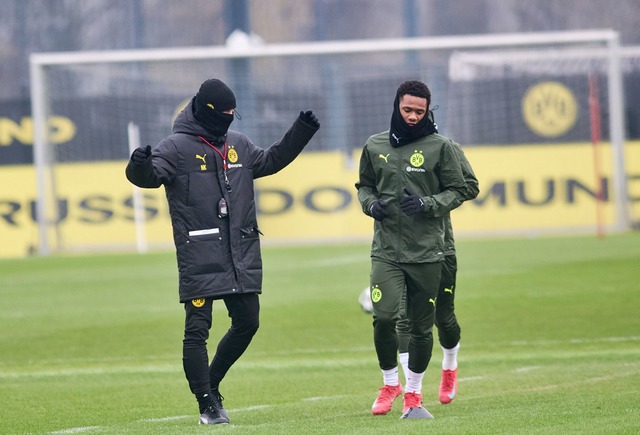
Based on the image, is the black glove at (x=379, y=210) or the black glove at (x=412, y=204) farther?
the black glove at (x=379, y=210)

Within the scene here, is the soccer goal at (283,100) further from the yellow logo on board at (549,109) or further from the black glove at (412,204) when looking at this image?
the black glove at (412,204)

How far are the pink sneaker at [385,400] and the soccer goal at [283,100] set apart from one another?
19.5 m

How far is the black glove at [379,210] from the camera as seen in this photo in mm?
7949

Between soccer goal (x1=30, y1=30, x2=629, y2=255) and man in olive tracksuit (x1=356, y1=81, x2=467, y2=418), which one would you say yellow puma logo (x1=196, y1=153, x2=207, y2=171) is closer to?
man in olive tracksuit (x1=356, y1=81, x2=467, y2=418)

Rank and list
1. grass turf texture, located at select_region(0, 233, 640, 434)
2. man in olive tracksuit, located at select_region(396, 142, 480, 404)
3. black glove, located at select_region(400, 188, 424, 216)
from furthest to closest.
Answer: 1. man in olive tracksuit, located at select_region(396, 142, 480, 404)
2. grass turf texture, located at select_region(0, 233, 640, 434)
3. black glove, located at select_region(400, 188, 424, 216)

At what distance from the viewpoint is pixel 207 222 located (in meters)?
7.91

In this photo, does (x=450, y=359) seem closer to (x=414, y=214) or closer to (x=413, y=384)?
(x=413, y=384)

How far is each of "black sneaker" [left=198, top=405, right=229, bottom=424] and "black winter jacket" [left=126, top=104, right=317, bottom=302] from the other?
0.64 meters

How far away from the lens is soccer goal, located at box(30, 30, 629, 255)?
1096 inches

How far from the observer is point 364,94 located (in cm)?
2880

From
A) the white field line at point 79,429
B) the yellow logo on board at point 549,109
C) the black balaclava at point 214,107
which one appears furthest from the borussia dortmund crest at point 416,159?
the yellow logo on board at point 549,109

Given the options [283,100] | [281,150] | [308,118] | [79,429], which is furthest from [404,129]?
[283,100]

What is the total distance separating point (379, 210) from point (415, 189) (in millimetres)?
243

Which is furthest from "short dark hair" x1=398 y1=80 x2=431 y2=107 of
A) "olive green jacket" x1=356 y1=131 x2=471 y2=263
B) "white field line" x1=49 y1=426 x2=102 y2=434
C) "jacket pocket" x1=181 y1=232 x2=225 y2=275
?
"white field line" x1=49 y1=426 x2=102 y2=434
